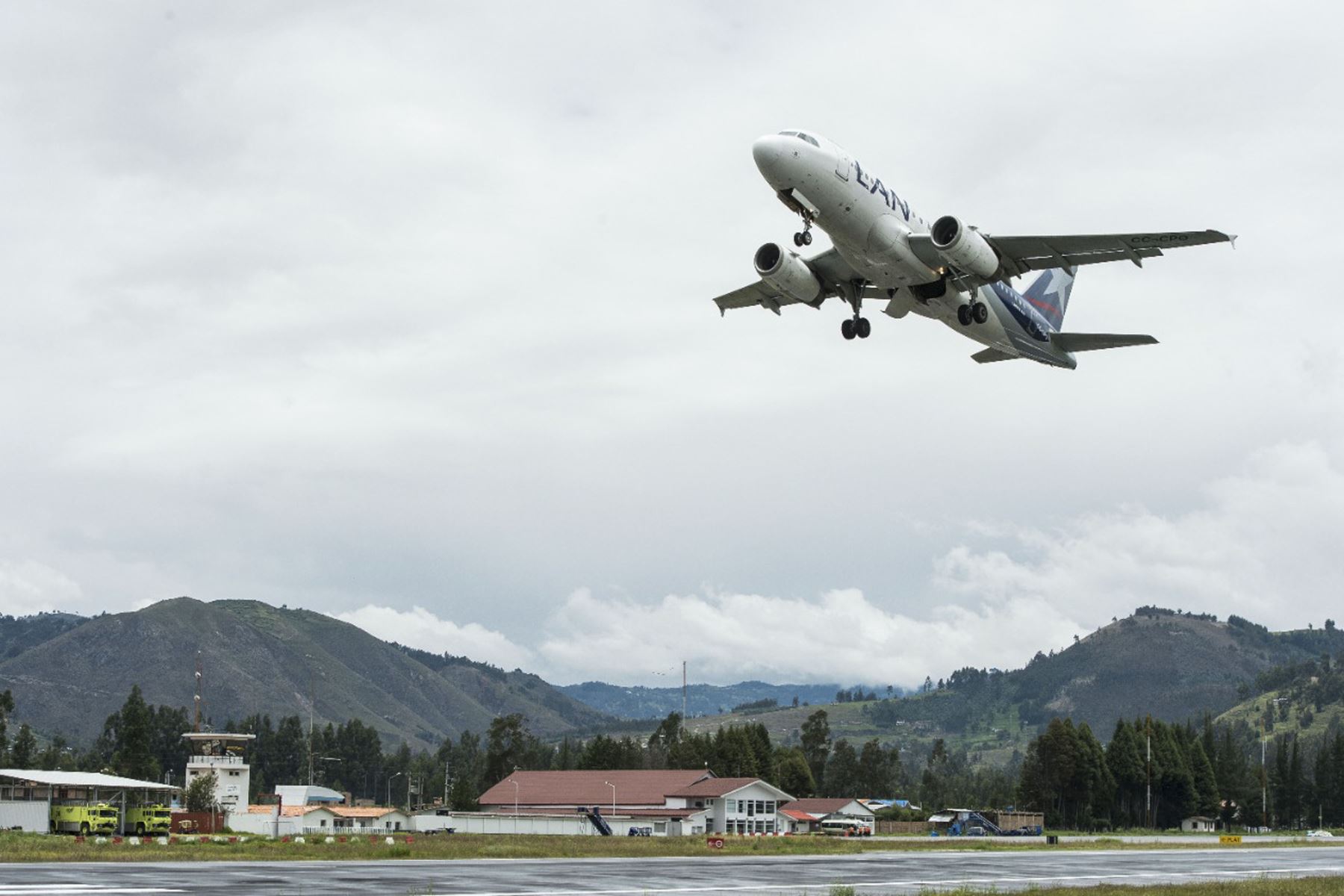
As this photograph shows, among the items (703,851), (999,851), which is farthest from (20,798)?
(999,851)

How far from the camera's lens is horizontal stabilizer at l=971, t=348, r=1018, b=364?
207 ft

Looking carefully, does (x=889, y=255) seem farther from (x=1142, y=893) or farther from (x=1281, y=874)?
(x=1281, y=874)

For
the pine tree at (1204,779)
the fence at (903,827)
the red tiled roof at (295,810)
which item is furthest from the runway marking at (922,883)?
the pine tree at (1204,779)

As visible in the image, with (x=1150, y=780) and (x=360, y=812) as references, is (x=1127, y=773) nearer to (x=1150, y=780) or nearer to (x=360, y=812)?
(x=1150, y=780)

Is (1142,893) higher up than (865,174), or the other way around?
(865,174)

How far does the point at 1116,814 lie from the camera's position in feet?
621

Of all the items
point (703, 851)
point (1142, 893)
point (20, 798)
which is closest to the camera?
point (1142, 893)

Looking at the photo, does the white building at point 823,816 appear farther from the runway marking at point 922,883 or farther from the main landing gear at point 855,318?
the main landing gear at point 855,318

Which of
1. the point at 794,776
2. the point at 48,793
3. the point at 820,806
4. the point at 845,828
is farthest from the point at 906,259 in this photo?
the point at 794,776

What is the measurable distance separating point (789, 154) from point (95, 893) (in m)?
30.4

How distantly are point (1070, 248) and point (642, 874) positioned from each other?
2817 cm

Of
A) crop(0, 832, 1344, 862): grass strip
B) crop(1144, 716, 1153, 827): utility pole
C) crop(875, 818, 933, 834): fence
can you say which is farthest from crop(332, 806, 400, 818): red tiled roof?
crop(1144, 716, 1153, 827): utility pole

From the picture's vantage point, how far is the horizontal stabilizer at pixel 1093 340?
6103 centimetres

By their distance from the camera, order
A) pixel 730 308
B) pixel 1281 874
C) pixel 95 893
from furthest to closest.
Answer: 1. pixel 730 308
2. pixel 1281 874
3. pixel 95 893
